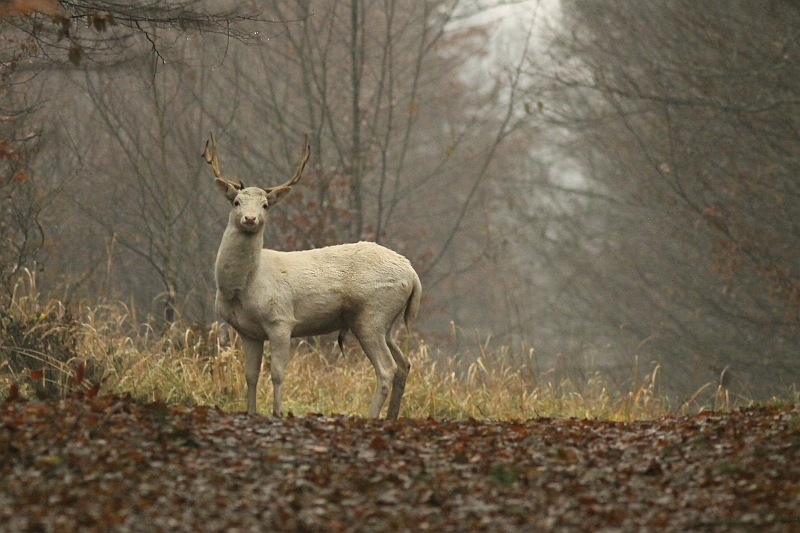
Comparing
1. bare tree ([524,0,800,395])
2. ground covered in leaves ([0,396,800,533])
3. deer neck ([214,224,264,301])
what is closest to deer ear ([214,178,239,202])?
deer neck ([214,224,264,301])

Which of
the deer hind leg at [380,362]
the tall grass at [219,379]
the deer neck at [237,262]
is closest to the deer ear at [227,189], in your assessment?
the deer neck at [237,262]

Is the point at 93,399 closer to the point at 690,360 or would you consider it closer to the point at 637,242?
the point at 690,360

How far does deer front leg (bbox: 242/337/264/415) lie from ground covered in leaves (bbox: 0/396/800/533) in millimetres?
910

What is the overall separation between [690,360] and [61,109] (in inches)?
455

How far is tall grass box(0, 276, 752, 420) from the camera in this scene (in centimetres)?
954

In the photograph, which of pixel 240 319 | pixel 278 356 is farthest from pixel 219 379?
pixel 278 356

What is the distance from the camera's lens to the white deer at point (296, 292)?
7.70 metres

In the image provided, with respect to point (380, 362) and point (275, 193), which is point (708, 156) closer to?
point (380, 362)

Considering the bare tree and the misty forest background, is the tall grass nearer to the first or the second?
the misty forest background

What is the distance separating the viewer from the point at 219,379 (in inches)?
389

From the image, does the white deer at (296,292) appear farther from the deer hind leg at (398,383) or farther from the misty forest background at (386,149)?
the misty forest background at (386,149)

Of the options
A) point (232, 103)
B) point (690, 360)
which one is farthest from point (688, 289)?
point (232, 103)

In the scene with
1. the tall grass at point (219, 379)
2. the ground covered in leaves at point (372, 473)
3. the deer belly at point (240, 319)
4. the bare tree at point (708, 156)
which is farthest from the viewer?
the bare tree at point (708, 156)

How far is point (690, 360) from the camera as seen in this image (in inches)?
749
